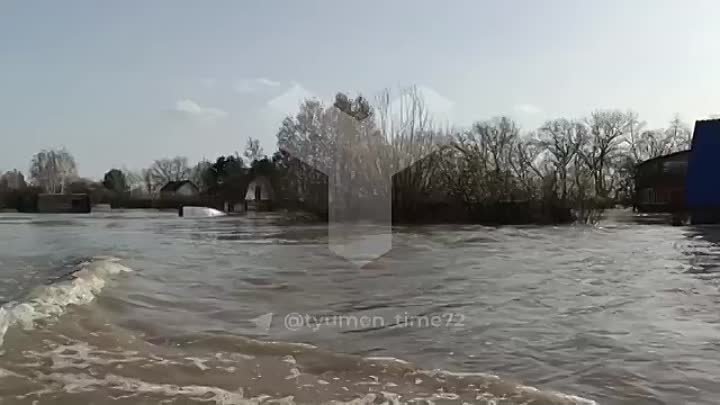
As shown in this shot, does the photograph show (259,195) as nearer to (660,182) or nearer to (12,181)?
(660,182)

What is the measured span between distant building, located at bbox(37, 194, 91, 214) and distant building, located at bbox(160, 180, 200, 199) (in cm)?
1029

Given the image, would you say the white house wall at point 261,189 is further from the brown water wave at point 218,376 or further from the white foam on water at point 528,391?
the white foam on water at point 528,391

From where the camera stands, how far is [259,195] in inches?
2501

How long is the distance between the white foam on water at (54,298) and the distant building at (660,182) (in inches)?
1909

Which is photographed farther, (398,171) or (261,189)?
(261,189)

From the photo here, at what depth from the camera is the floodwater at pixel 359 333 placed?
525 cm

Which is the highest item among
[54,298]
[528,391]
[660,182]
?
[660,182]

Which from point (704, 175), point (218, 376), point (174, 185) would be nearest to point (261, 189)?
point (174, 185)

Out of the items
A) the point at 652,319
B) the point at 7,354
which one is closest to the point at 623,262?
the point at 652,319

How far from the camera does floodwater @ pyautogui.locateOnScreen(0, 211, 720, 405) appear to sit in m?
5.25

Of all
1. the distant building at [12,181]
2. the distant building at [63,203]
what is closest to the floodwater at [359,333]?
the distant building at [63,203]

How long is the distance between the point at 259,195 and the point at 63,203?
21.7m
